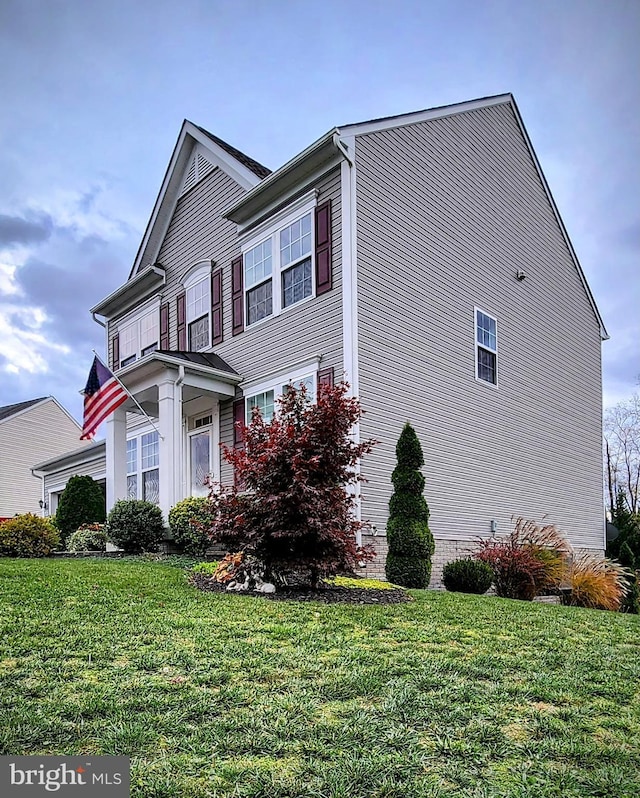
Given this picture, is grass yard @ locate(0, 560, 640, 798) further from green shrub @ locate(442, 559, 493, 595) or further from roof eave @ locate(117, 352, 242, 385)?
roof eave @ locate(117, 352, 242, 385)

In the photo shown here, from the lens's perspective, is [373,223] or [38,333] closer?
[373,223]

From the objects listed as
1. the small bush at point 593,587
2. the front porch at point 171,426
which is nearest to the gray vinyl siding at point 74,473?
Result: the front porch at point 171,426

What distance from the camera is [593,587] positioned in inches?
462

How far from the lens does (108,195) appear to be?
79.9 feet

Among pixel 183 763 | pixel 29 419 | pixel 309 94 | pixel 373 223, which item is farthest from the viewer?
pixel 29 419

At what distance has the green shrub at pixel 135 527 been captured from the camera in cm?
1195

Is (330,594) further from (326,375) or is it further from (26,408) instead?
(26,408)

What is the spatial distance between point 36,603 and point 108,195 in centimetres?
2095

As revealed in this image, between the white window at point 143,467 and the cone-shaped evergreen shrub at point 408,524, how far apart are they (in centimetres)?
650

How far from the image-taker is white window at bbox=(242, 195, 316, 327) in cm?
1176

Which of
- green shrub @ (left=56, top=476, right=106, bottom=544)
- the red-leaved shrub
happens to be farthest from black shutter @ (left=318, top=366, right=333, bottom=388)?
green shrub @ (left=56, top=476, right=106, bottom=544)

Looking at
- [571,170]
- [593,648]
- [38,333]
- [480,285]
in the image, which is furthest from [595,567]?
[38,333]

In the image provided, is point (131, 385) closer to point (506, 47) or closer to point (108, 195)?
point (506, 47)

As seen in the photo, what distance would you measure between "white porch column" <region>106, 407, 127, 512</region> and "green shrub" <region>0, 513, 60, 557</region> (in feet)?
6.24
